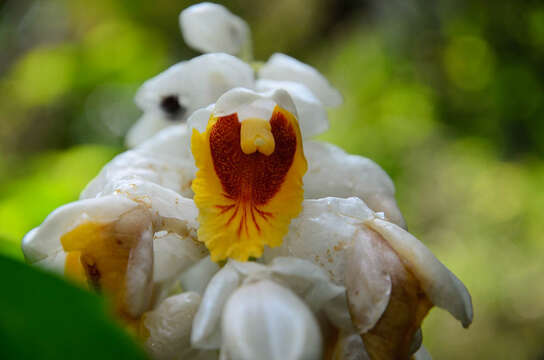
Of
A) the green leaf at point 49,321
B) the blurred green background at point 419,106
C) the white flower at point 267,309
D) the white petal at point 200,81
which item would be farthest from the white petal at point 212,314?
the blurred green background at point 419,106

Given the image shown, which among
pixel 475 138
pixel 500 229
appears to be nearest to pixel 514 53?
pixel 475 138

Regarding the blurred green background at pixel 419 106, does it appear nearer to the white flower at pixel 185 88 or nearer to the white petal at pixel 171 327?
the white flower at pixel 185 88

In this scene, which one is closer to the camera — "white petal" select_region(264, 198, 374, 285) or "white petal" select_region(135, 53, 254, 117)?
"white petal" select_region(264, 198, 374, 285)

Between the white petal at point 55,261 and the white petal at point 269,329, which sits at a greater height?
the white petal at point 269,329

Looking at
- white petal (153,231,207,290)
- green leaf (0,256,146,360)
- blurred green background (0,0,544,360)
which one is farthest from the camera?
blurred green background (0,0,544,360)

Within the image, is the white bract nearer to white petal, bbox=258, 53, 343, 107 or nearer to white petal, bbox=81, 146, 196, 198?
white petal, bbox=258, 53, 343, 107

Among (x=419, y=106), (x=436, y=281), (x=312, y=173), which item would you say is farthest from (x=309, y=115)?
(x=419, y=106)

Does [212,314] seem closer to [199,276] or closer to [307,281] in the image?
[307,281]

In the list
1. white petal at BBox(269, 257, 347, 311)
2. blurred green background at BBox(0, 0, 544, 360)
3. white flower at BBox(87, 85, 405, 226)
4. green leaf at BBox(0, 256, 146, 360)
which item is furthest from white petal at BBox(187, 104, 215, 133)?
blurred green background at BBox(0, 0, 544, 360)
